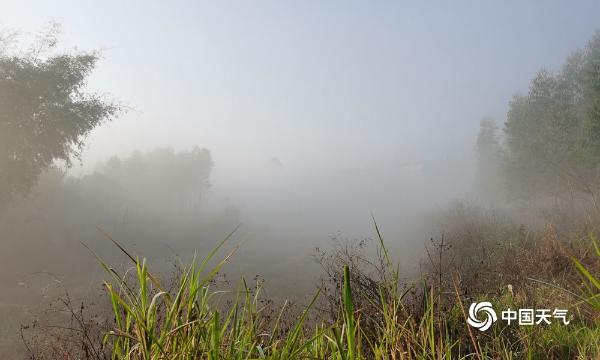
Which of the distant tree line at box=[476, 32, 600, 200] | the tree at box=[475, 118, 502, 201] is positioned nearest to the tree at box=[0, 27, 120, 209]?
the distant tree line at box=[476, 32, 600, 200]

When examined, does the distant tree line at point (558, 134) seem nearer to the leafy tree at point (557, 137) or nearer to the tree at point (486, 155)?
the leafy tree at point (557, 137)

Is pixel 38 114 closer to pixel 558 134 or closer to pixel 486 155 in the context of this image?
pixel 558 134

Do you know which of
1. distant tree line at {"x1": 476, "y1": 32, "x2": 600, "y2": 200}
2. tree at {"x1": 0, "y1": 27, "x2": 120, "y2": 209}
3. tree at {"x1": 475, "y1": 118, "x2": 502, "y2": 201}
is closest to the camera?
tree at {"x1": 0, "y1": 27, "x2": 120, "y2": 209}

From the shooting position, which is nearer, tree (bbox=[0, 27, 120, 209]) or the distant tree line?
tree (bbox=[0, 27, 120, 209])

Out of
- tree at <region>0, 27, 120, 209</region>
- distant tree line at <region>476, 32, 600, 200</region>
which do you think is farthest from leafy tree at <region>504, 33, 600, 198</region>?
tree at <region>0, 27, 120, 209</region>

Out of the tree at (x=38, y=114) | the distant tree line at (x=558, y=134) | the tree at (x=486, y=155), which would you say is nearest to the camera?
the tree at (x=38, y=114)

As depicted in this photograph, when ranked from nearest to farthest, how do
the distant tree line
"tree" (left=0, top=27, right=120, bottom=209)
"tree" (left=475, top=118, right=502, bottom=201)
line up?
"tree" (left=0, top=27, right=120, bottom=209) < the distant tree line < "tree" (left=475, top=118, right=502, bottom=201)

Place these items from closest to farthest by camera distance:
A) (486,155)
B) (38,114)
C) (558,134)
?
(38,114)
(558,134)
(486,155)

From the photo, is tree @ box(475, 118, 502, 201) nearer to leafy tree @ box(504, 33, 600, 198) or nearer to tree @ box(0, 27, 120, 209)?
leafy tree @ box(504, 33, 600, 198)

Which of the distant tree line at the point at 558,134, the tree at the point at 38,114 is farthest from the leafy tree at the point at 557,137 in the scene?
the tree at the point at 38,114

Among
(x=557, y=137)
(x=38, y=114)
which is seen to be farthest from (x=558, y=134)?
(x=38, y=114)

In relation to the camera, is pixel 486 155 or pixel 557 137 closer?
pixel 557 137

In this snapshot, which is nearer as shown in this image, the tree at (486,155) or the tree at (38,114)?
the tree at (38,114)

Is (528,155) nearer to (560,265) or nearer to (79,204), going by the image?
(560,265)
